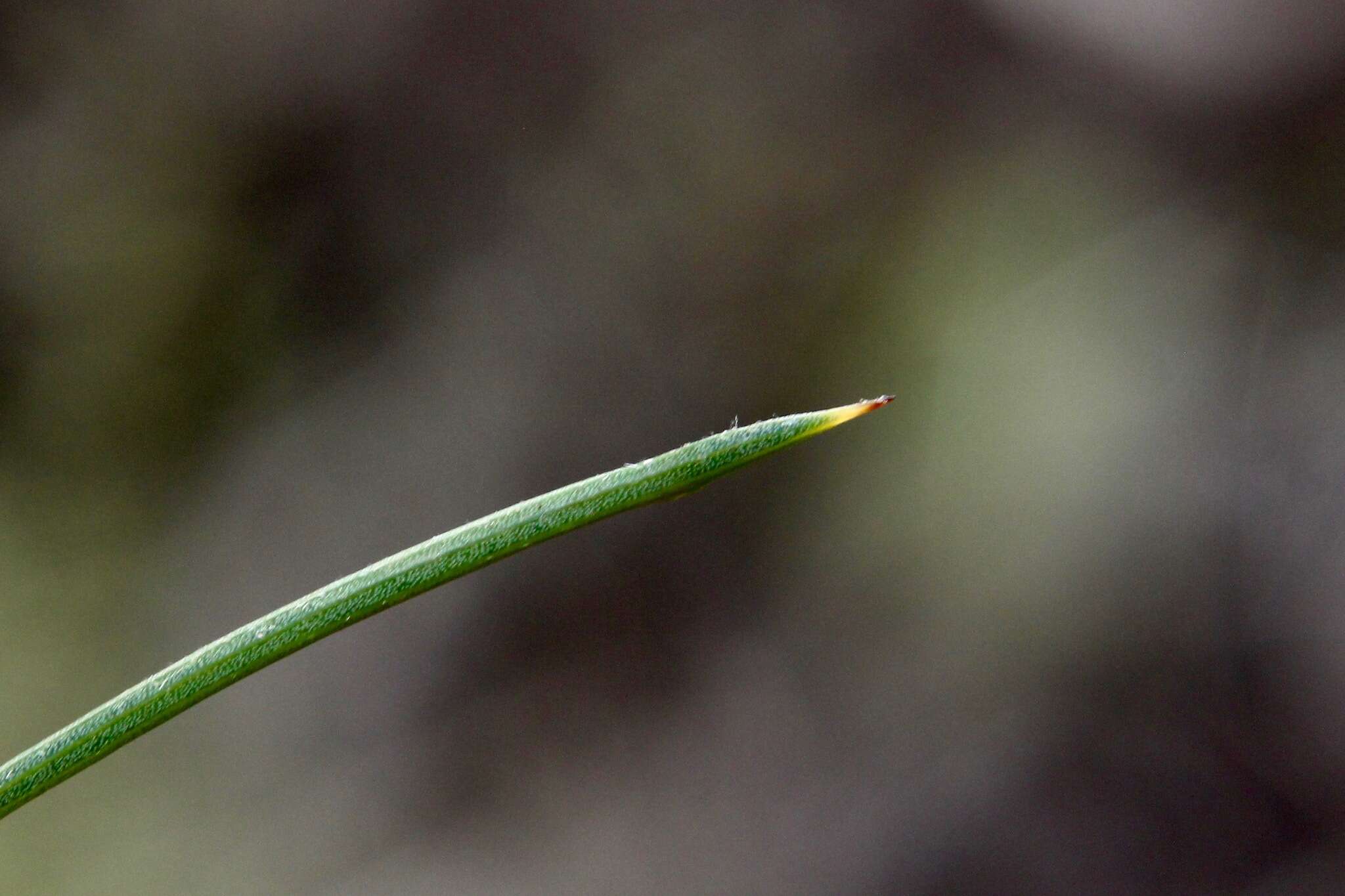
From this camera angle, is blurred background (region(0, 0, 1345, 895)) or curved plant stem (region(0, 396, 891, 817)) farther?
blurred background (region(0, 0, 1345, 895))

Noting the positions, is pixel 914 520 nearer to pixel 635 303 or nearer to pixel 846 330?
pixel 846 330

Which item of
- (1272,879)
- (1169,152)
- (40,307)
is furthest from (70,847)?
(1169,152)

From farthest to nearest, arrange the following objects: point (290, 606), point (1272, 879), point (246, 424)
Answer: point (246, 424) → point (1272, 879) → point (290, 606)

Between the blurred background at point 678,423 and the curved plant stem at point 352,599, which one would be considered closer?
the curved plant stem at point 352,599

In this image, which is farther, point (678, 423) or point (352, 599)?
point (678, 423)
